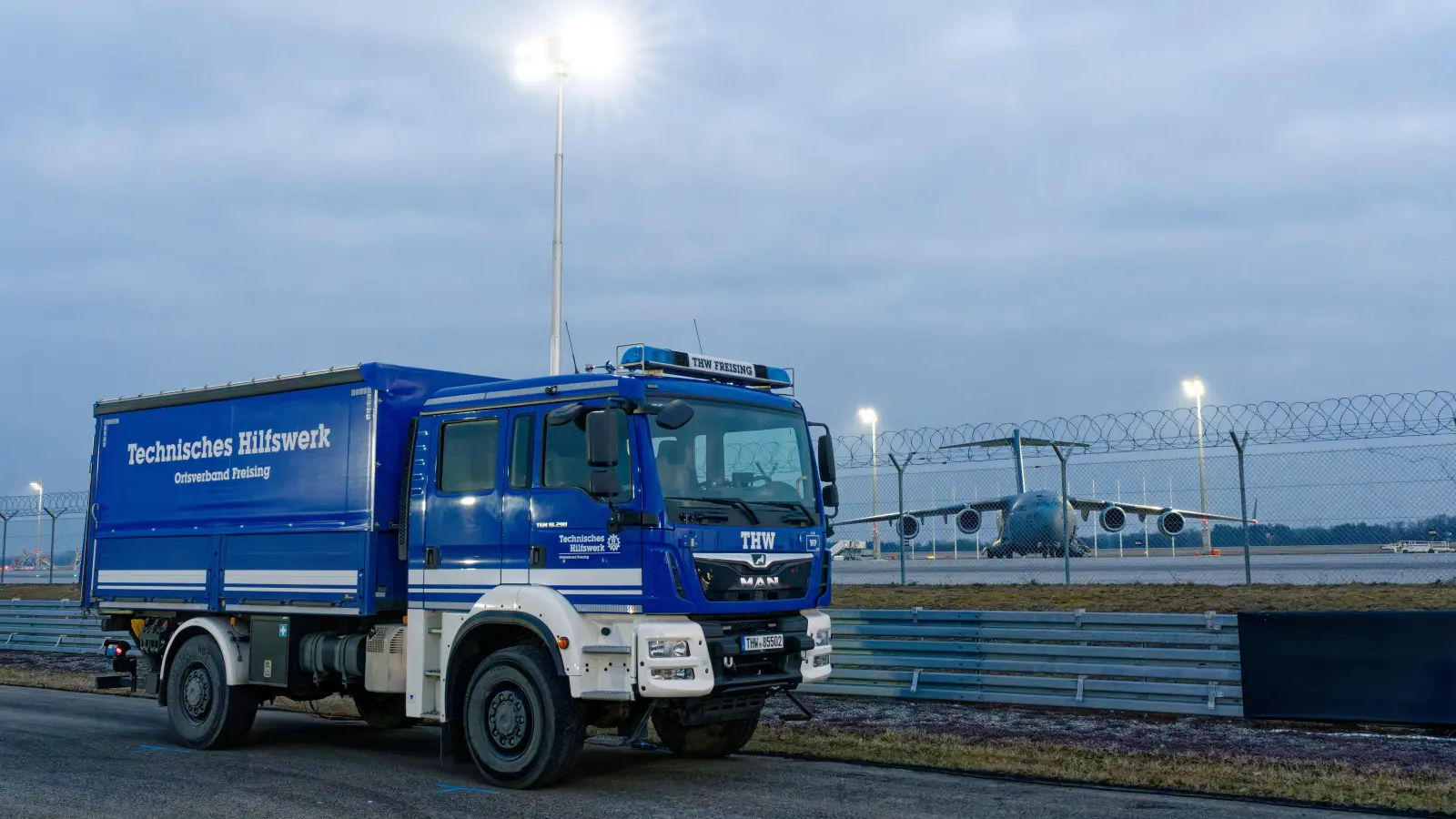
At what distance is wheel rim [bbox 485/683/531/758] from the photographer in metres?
8.49

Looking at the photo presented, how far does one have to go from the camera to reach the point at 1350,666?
412 inches

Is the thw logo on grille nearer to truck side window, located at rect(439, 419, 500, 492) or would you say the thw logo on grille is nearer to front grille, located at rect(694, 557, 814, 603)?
front grille, located at rect(694, 557, 814, 603)

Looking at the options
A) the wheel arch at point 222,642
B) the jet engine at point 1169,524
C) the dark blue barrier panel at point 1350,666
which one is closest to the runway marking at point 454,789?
the wheel arch at point 222,642

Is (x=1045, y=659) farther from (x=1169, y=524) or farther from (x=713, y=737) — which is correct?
(x=1169, y=524)

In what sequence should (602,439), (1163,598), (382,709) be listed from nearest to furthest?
(602,439) < (382,709) < (1163,598)

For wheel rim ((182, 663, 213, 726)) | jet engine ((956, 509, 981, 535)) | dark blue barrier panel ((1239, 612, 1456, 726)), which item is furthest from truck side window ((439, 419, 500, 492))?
jet engine ((956, 509, 981, 535))

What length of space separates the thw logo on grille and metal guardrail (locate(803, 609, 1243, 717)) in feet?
15.7

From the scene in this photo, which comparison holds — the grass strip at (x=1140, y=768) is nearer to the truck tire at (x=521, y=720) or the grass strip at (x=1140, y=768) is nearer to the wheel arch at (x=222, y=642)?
the truck tire at (x=521, y=720)

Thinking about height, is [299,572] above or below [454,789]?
above

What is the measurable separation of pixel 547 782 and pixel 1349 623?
7181 mm

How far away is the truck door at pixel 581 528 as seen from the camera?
8094 millimetres

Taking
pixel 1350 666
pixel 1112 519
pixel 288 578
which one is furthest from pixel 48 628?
pixel 1112 519

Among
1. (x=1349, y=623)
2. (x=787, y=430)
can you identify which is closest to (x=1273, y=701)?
(x=1349, y=623)

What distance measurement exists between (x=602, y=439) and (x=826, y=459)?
8.32ft
